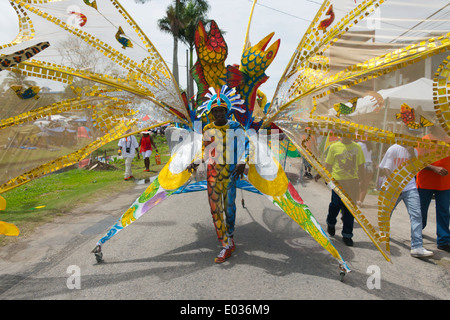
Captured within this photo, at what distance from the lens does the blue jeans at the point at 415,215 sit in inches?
139

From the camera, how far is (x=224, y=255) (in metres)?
3.39

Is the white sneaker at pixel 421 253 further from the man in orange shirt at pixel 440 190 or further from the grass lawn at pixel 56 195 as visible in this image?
the grass lawn at pixel 56 195

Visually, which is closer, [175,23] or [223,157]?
[223,157]

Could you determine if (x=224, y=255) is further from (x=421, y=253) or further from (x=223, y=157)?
(x=421, y=253)

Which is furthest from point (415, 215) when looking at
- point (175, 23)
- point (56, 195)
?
point (175, 23)

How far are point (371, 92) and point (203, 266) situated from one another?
244 centimetres

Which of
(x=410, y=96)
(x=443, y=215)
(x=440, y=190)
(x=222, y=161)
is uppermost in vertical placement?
(x=410, y=96)

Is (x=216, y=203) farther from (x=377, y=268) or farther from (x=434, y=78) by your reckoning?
(x=434, y=78)

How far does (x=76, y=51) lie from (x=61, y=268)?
231 cm

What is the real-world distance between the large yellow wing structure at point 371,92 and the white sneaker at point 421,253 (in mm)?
1227

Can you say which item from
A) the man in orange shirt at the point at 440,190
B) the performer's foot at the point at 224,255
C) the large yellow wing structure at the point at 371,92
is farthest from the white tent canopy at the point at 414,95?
the performer's foot at the point at 224,255

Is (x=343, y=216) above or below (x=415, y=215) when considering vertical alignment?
below

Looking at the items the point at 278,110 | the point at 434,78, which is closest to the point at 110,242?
the point at 278,110
